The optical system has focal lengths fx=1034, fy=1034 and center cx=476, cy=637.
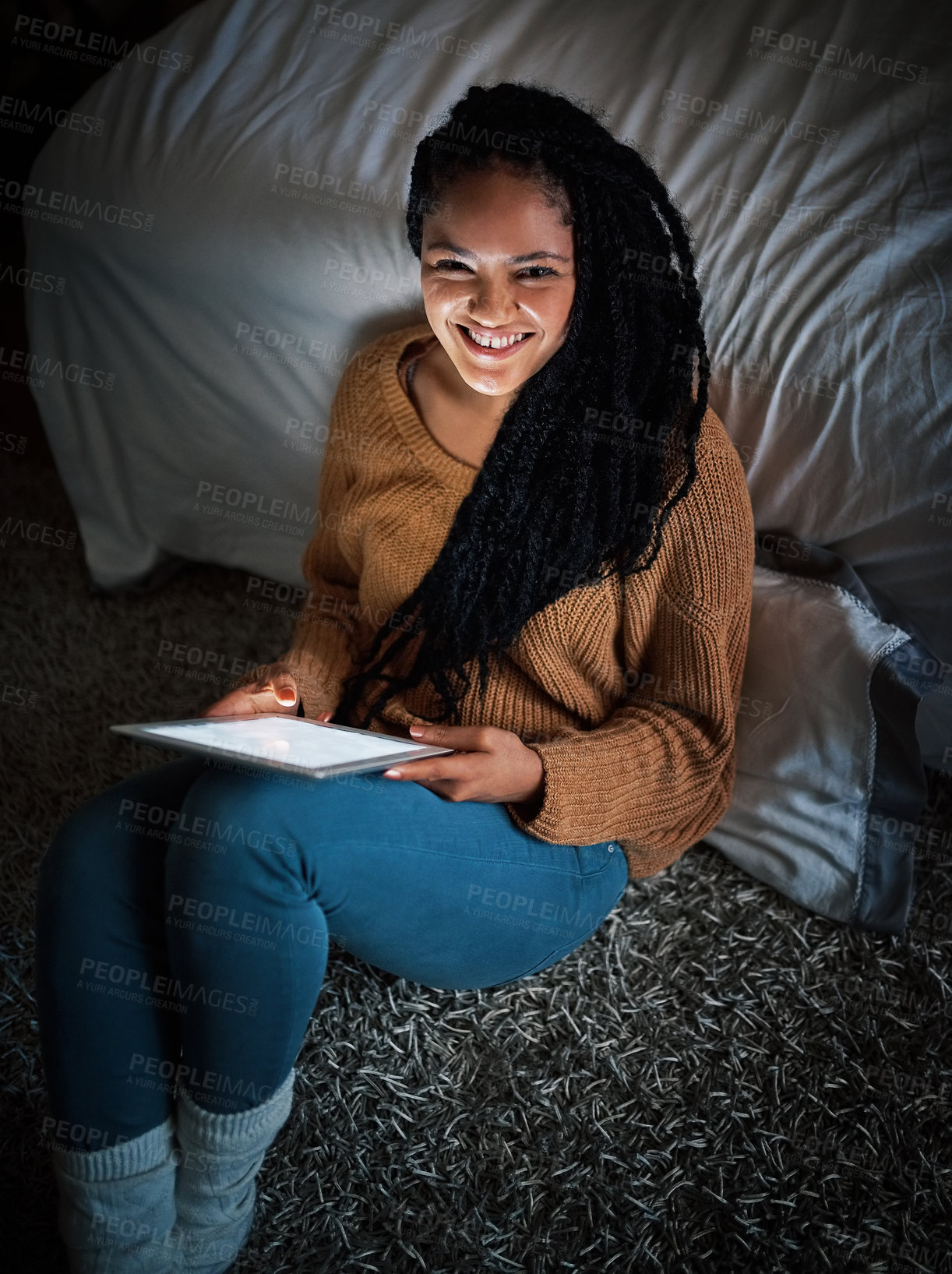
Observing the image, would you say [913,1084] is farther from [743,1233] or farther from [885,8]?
[885,8]

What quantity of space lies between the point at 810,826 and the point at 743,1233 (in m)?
0.43

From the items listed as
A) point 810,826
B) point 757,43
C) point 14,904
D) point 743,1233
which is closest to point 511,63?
point 757,43

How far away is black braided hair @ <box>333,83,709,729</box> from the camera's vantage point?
819 millimetres

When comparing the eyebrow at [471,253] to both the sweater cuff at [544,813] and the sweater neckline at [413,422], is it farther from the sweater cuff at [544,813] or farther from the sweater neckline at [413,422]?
the sweater cuff at [544,813]

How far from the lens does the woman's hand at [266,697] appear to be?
953 mm

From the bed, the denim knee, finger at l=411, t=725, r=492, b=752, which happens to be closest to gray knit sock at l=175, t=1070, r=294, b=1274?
the denim knee

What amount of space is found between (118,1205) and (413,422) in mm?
709

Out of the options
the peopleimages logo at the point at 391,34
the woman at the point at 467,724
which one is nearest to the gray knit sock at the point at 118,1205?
the woman at the point at 467,724

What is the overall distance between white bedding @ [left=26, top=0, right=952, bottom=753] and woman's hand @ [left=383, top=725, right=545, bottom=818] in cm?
51

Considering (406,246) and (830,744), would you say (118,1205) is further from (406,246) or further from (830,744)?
(406,246)

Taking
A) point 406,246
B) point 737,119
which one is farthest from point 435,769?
point 737,119

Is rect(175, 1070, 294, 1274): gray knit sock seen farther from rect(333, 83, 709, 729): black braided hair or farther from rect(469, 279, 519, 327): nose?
rect(469, 279, 519, 327): nose

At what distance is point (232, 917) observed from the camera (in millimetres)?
756

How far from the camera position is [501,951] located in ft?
2.93
